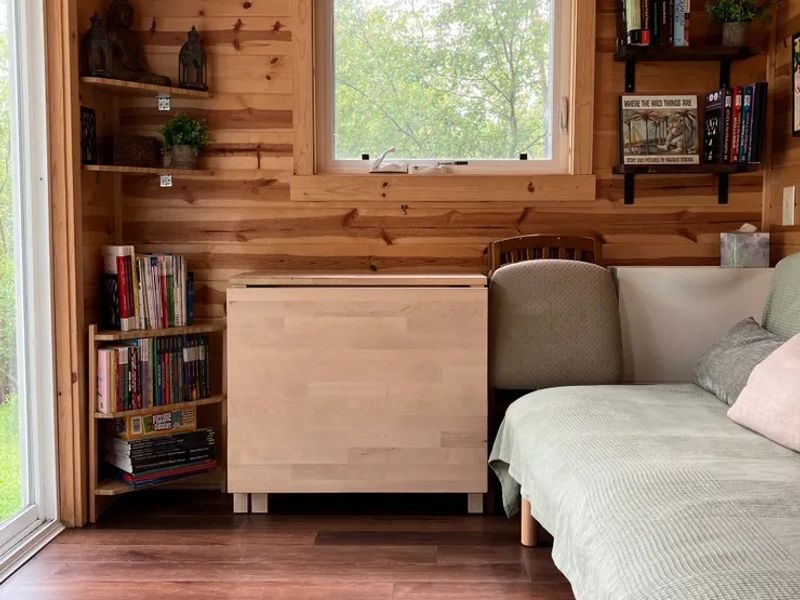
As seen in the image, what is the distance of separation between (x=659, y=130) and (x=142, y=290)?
74.3 inches

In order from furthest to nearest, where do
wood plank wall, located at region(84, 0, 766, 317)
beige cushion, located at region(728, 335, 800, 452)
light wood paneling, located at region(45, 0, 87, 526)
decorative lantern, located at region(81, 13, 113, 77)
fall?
1. wood plank wall, located at region(84, 0, 766, 317)
2. decorative lantern, located at region(81, 13, 113, 77)
3. light wood paneling, located at region(45, 0, 87, 526)
4. beige cushion, located at region(728, 335, 800, 452)

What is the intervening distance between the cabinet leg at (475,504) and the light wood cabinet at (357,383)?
7 cm

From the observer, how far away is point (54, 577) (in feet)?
8.19

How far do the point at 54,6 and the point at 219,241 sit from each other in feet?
3.14

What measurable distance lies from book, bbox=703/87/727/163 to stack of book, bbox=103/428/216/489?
2034 mm

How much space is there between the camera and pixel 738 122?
122 inches

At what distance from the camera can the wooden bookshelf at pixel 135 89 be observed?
9.66ft

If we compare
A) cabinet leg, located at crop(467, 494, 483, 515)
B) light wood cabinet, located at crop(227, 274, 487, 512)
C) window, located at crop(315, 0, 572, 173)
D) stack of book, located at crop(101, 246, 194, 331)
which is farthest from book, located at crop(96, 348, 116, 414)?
cabinet leg, located at crop(467, 494, 483, 515)

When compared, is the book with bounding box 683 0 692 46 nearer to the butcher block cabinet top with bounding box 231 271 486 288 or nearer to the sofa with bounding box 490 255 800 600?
the sofa with bounding box 490 255 800 600

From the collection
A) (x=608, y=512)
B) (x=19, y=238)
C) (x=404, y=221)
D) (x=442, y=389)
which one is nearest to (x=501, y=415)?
(x=442, y=389)

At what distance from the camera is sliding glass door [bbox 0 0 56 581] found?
2682 mm

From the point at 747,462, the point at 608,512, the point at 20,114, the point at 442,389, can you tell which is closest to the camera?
the point at 608,512

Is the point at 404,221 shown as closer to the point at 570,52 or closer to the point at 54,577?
the point at 570,52

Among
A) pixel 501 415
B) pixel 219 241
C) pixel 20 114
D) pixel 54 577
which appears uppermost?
A: pixel 20 114
